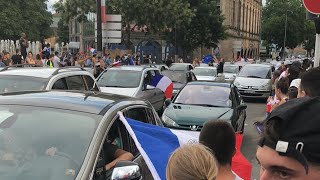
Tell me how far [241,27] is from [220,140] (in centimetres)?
7410

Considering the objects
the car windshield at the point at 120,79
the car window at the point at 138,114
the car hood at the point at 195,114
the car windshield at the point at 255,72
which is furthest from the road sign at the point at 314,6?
the car windshield at the point at 255,72

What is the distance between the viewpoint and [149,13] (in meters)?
33.4

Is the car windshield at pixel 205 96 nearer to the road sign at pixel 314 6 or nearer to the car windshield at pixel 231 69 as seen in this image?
the road sign at pixel 314 6

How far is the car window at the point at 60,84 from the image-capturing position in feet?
25.9

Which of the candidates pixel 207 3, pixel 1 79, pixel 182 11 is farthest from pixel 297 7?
pixel 1 79

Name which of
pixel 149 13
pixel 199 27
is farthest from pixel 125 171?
pixel 199 27

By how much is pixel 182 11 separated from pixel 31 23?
92.0 ft

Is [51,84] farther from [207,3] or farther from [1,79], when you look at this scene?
[207,3]

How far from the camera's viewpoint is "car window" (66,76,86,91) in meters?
8.31

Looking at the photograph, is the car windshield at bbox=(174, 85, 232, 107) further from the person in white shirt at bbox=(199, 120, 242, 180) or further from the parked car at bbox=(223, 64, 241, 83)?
the parked car at bbox=(223, 64, 241, 83)

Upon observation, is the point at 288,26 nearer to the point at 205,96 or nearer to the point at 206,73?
the point at 206,73

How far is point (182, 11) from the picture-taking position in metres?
36.2

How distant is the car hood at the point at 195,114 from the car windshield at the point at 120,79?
3.26 meters

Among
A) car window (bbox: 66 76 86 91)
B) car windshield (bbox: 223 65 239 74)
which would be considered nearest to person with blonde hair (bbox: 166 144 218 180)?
car window (bbox: 66 76 86 91)
